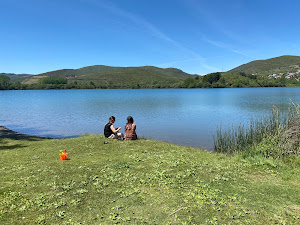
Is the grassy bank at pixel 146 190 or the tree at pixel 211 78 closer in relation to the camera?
the grassy bank at pixel 146 190

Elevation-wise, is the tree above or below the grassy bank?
above

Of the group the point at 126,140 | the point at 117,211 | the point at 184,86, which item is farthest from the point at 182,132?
the point at 184,86

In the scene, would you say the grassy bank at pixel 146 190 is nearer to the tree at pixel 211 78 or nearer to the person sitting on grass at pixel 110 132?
the person sitting on grass at pixel 110 132

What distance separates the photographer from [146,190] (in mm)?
6148

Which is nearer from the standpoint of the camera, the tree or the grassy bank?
the grassy bank

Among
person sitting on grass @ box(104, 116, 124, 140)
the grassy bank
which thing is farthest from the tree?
the grassy bank

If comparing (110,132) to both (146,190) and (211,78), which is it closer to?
(146,190)

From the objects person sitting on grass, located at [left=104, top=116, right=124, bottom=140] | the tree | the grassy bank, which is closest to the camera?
the grassy bank

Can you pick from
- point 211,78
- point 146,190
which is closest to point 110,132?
point 146,190

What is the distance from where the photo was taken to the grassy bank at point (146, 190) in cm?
486

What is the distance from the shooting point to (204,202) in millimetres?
5441

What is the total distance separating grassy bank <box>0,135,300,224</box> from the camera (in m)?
4.86

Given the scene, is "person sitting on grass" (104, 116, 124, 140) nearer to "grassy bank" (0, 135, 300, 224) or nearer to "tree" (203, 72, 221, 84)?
"grassy bank" (0, 135, 300, 224)

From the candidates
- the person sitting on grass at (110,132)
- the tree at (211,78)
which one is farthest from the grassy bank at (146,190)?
the tree at (211,78)
